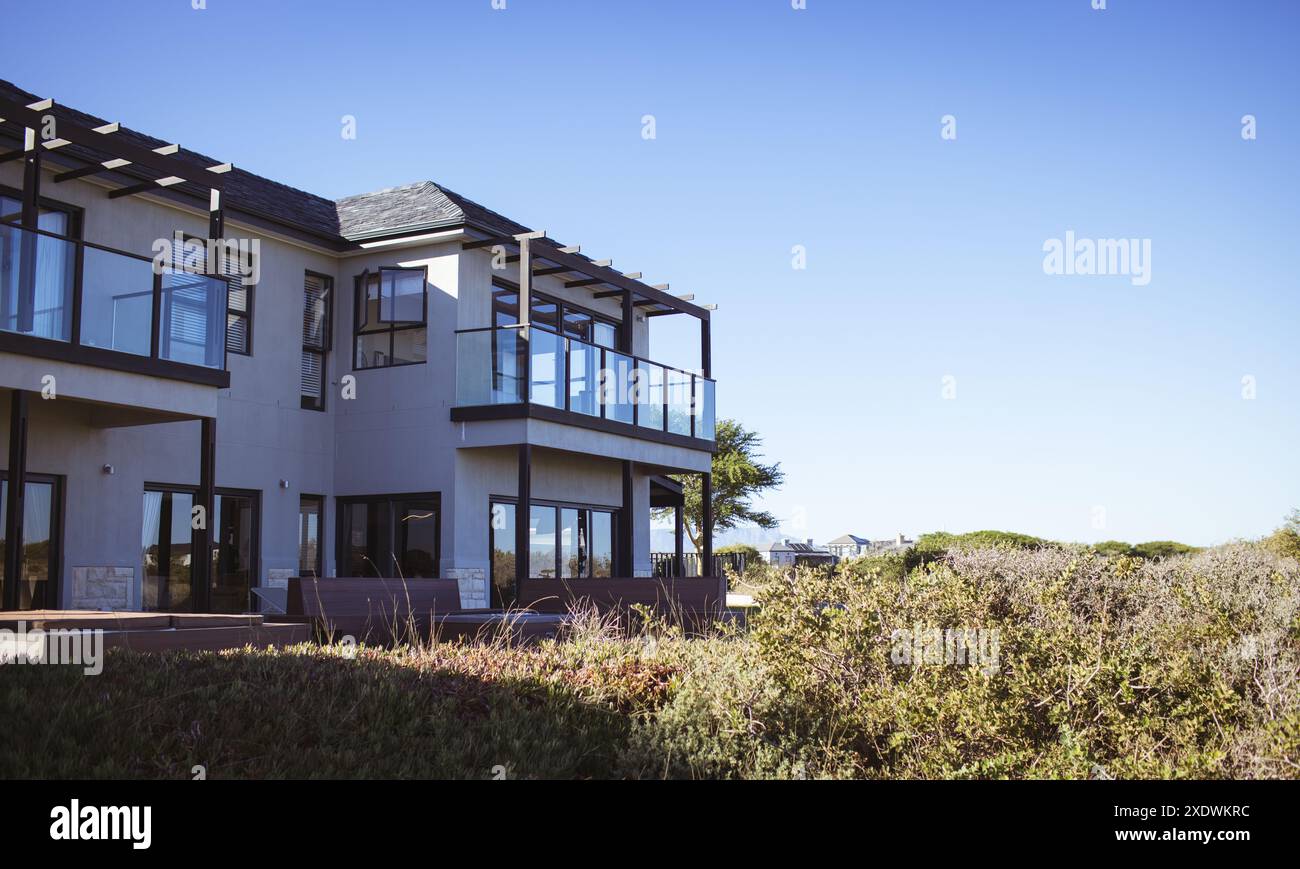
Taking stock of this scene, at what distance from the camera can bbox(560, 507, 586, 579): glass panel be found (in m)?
19.0

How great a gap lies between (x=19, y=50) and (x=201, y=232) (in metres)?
3.23

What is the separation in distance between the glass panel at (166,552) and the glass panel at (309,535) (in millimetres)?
2012

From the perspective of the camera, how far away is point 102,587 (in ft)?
43.7

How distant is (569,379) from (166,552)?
6337 millimetres

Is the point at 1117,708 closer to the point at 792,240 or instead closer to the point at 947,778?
the point at 947,778

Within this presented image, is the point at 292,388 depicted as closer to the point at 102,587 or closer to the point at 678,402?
the point at 102,587

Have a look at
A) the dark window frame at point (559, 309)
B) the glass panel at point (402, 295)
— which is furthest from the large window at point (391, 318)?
the dark window frame at point (559, 309)

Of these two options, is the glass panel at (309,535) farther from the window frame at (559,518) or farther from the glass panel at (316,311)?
the window frame at (559,518)

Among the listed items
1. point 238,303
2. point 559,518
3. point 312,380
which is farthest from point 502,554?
point 238,303
